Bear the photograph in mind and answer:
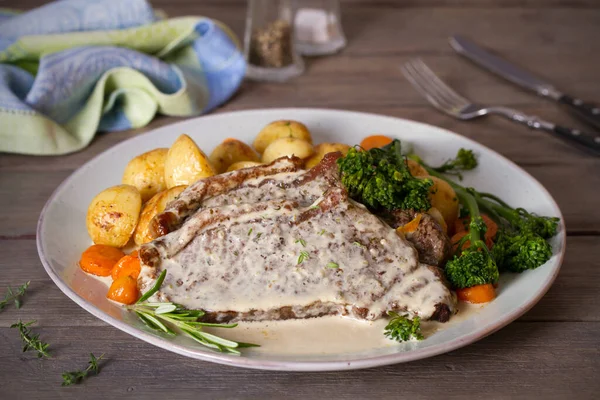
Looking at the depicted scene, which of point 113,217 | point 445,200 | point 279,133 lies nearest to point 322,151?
point 279,133

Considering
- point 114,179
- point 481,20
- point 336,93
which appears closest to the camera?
point 114,179

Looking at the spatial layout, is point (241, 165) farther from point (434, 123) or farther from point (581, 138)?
point (581, 138)

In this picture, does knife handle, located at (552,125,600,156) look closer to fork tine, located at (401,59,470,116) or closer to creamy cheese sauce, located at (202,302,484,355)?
fork tine, located at (401,59,470,116)

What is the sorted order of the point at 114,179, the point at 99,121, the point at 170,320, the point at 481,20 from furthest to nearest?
→ the point at 481,20
the point at 99,121
the point at 114,179
the point at 170,320

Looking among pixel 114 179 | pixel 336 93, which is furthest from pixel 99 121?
pixel 336 93

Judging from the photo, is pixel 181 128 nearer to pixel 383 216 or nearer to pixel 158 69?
pixel 158 69

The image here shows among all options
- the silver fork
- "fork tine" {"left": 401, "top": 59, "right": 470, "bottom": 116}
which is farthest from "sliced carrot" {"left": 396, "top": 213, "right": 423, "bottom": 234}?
"fork tine" {"left": 401, "top": 59, "right": 470, "bottom": 116}
